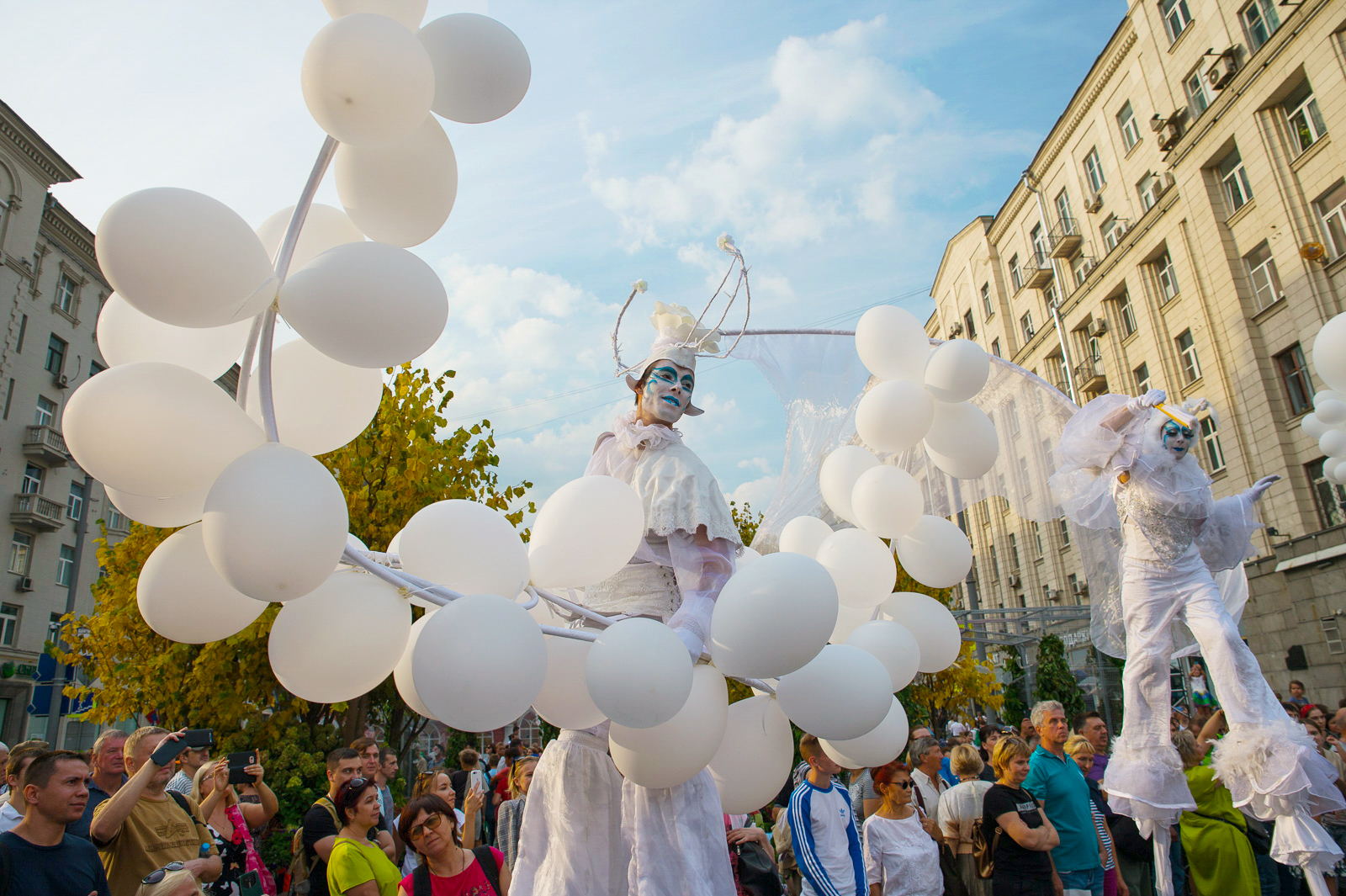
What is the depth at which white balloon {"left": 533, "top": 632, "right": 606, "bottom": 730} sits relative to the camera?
2.21m

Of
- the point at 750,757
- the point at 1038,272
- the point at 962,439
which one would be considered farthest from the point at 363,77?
the point at 1038,272

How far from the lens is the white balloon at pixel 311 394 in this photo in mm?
2064

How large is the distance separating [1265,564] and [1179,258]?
23.5 feet

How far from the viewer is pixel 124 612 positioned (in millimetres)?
8898

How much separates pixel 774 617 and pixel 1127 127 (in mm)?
24876

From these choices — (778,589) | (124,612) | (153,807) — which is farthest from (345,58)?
(124,612)

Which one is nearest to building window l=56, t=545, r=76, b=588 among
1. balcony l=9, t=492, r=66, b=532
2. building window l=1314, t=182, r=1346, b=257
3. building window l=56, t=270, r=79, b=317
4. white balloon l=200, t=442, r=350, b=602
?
balcony l=9, t=492, r=66, b=532

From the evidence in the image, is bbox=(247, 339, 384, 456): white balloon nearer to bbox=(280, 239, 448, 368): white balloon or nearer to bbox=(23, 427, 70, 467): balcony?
bbox=(280, 239, 448, 368): white balloon

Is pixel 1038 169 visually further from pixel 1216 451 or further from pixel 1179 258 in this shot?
pixel 1216 451

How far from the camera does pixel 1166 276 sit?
68.7 feet

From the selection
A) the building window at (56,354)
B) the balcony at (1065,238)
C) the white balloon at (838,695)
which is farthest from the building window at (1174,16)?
Result: the building window at (56,354)

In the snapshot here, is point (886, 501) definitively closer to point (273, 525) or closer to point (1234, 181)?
point (273, 525)

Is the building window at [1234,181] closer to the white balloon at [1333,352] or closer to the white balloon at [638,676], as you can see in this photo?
the white balloon at [1333,352]

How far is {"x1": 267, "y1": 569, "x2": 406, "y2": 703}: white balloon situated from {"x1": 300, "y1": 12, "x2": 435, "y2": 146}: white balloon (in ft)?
3.26
